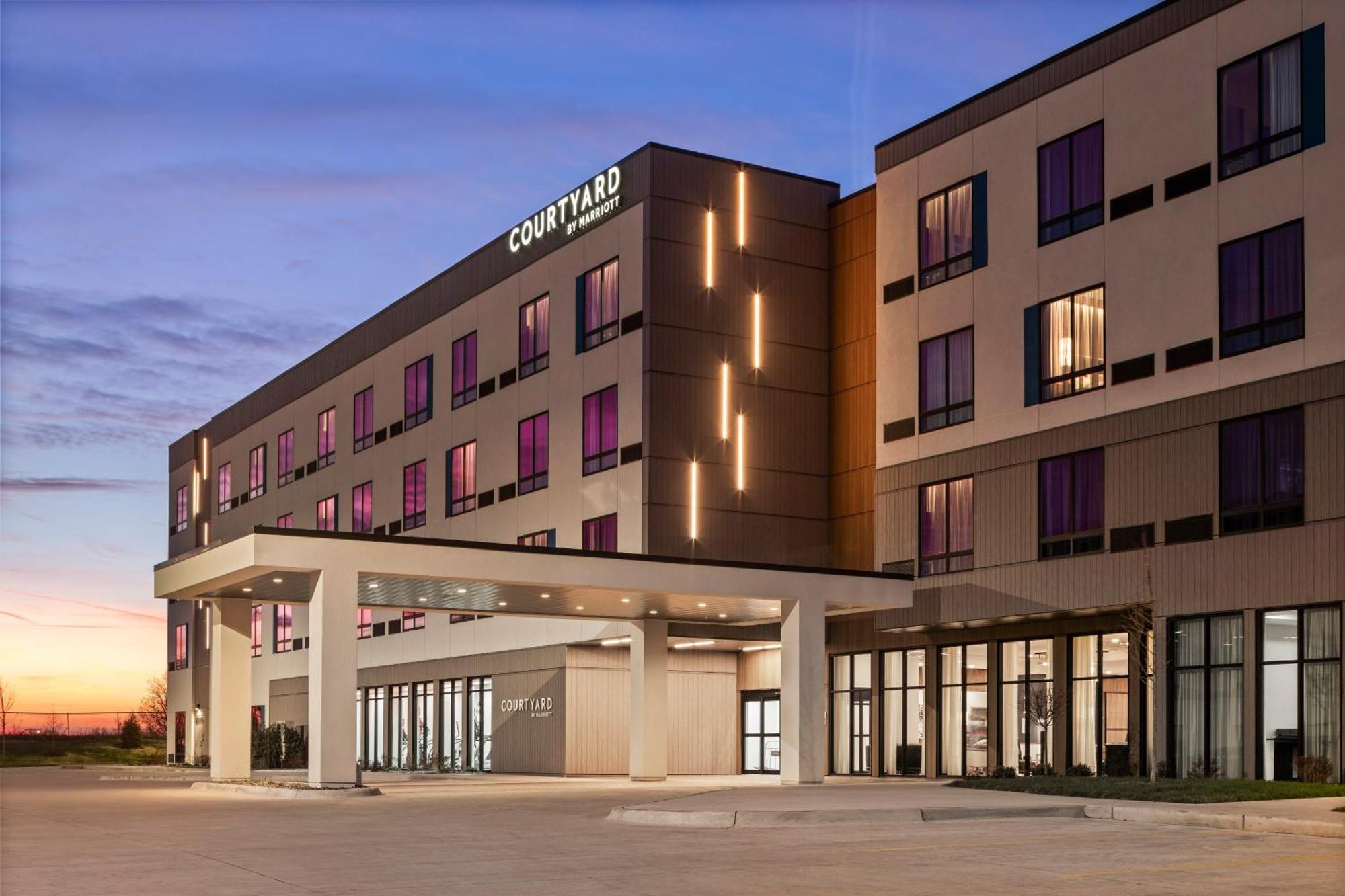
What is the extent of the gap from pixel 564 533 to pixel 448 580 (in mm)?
12494

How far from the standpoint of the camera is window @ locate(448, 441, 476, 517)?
53.0m

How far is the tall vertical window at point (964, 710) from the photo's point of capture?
3781cm

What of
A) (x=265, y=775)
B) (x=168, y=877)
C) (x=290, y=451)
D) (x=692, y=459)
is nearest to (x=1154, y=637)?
(x=692, y=459)

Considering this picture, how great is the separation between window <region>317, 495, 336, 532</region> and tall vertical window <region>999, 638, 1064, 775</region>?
114 feet

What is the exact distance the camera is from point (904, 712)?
4053 centimetres

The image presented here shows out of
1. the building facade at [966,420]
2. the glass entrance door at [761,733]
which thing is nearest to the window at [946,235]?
the building facade at [966,420]

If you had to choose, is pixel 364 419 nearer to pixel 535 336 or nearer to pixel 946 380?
pixel 535 336

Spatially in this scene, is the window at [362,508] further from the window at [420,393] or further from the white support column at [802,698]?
the white support column at [802,698]

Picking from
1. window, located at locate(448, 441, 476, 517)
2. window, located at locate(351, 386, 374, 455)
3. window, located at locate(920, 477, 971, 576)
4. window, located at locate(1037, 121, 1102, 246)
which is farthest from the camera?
window, located at locate(351, 386, 374, 455)

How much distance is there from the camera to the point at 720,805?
77.4 ft

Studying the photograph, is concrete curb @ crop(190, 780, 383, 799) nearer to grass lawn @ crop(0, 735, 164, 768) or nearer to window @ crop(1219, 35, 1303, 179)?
window @ crop(1219, 35, 1303, 179)

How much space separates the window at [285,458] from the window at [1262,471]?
47.9m

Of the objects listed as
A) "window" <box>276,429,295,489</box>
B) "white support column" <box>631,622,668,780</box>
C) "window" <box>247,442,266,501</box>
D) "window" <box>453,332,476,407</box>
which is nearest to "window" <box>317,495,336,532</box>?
"window" <box>276,429,295,489</box>

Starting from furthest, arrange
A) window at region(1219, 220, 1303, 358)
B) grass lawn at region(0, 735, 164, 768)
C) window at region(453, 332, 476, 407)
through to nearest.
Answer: grass lawn at region(0, 735, 164, 768) → window at region(453, 332, 476, 407) → window at region(1219, 220, 1303, 358)
